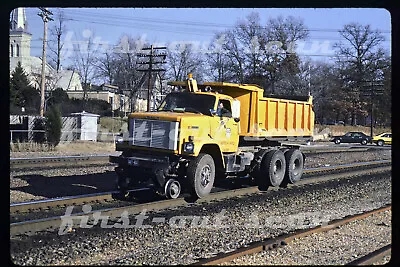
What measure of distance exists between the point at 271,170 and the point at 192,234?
6273 mm

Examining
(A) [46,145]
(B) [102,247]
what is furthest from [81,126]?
(B) [102,247]

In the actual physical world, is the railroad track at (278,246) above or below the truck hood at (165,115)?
below

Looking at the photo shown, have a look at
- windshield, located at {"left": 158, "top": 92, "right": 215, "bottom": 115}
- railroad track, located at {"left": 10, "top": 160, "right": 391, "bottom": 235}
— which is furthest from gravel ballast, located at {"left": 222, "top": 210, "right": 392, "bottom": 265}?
windshield, located at {"left": 158, "top": 92, "right": 215, "bottom": 115}

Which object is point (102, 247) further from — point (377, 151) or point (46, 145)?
point (377, 151)

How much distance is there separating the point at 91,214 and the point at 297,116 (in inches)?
345

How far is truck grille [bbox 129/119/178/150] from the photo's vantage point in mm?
10883

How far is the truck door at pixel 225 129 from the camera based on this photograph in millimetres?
12000

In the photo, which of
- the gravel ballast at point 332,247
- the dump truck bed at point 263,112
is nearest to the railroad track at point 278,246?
the gravel ballast at point 332,247

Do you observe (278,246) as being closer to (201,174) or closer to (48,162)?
(201,174)

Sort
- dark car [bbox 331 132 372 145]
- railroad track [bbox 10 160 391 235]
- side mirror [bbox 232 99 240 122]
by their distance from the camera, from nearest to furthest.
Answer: railroad track [bbox 10 160 391 235], side mirror [bbox 232 99 240 122], dark car [bbox 331 132 372 145]

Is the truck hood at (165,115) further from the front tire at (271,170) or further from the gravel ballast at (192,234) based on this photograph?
the front tire at (271,170)

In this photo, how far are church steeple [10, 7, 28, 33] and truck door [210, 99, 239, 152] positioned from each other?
19.0 feet

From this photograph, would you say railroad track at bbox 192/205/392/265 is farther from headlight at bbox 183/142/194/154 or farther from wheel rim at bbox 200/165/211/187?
headlight at bbox 183/142/194/154

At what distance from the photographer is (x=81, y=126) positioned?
2889cm
